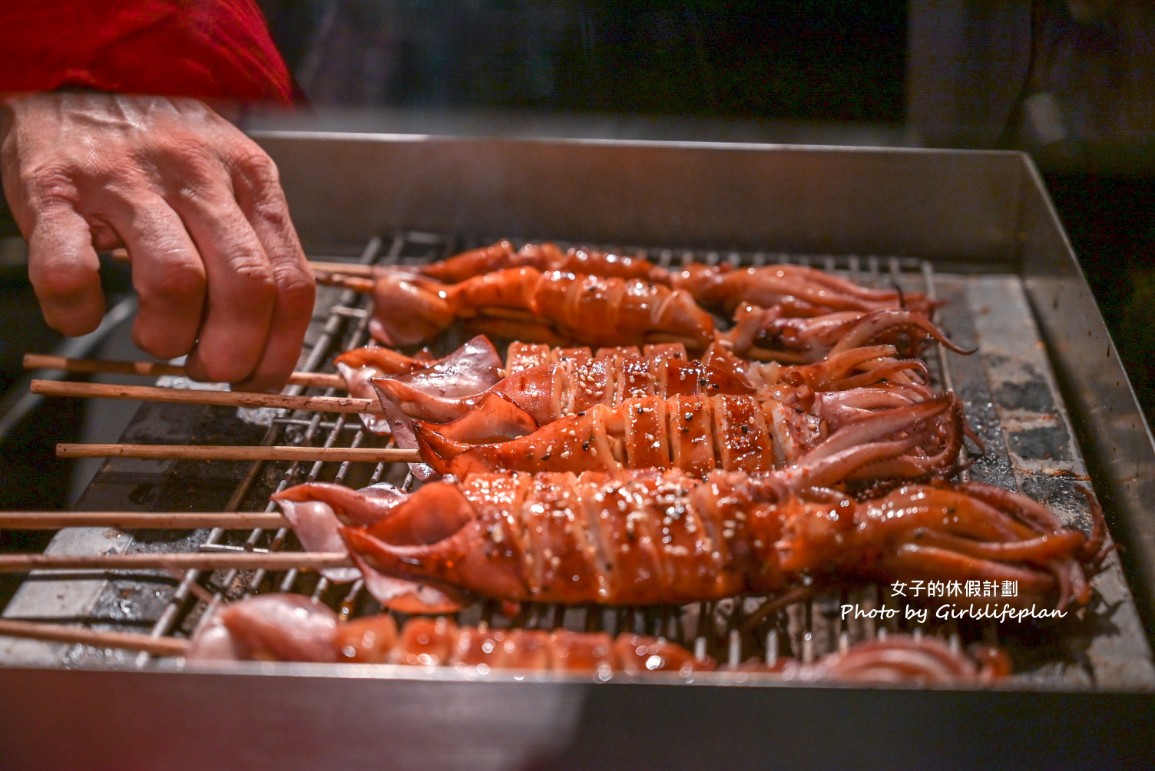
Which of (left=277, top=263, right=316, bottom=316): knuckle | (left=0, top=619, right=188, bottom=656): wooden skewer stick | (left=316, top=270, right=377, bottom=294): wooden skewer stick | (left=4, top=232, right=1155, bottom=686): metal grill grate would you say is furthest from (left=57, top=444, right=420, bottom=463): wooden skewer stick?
(left=316, top=270, right=377, bottom=294): wooden skewer stick

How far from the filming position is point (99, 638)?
2.70 meters

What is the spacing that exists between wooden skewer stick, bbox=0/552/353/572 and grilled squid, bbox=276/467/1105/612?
0.44 ft

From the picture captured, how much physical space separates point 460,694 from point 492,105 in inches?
199

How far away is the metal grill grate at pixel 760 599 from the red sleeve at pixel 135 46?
1.26m

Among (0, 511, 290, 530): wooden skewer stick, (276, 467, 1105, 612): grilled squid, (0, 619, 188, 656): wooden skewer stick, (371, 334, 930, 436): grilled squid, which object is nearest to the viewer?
(0, 619, 188, 656): wooden skewer stick

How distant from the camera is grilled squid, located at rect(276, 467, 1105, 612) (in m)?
2.85

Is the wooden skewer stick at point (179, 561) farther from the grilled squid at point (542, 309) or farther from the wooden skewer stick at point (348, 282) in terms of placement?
the wooden skewer stick at point (348, 282)

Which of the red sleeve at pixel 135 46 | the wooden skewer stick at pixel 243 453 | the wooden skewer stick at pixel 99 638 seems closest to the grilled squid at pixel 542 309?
the wooden skewer stick at pixel 243 453

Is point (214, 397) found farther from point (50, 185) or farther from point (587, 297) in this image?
point (587, 297)

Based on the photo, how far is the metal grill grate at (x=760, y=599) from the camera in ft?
9.62

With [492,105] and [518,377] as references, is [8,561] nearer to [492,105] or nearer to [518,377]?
[518,377]

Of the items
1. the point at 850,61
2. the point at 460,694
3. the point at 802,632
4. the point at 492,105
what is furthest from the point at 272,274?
the point at 850,61

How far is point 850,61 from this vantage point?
6246 millimetres

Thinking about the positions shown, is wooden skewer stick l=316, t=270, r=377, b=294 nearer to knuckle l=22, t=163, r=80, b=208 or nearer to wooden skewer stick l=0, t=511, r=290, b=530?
knuckle l=22, t=163, r=80, b=208
